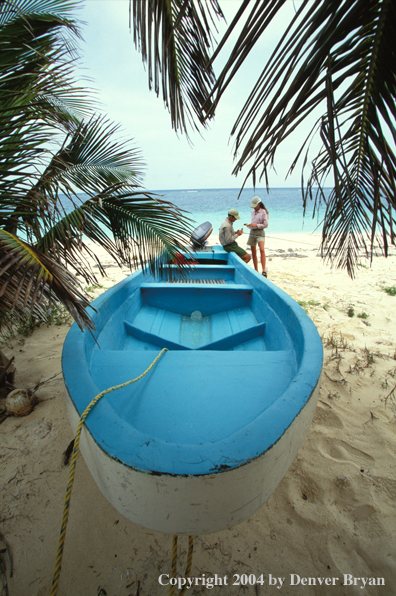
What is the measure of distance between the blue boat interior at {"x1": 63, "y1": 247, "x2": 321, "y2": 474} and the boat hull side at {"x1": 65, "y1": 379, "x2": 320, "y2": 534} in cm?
4

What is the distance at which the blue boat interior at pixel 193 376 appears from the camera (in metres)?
0.99

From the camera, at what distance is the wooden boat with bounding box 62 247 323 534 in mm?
938

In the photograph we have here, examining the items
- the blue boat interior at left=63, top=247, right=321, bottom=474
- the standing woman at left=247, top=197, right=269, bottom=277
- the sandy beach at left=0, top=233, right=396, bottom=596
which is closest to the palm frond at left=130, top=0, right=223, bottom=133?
the blue boat interior at left=63, top=247, right=321, bottom=474

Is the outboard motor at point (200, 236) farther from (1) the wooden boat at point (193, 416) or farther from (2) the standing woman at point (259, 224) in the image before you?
(1) the wooden boat at point (193, 416)

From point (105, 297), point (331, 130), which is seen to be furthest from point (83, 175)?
point (331, 130)

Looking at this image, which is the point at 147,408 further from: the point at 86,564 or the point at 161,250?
the point at 161,250

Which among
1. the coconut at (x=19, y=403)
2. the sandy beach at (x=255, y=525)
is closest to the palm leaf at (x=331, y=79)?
the sandy beach at (x=255, y=525)

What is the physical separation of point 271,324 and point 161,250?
46.4 inches

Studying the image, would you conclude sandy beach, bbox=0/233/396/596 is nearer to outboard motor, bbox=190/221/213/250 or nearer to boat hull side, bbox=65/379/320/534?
boat hull side, bbox=65/379/320/534

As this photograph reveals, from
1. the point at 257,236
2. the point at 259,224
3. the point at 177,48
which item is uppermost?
the point at 177,48

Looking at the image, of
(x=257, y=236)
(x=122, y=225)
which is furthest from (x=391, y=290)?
(x=122, y=225)

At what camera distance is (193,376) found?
1.56 meters

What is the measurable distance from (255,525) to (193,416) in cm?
81

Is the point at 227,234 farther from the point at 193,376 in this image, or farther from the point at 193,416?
the point at 193,416
